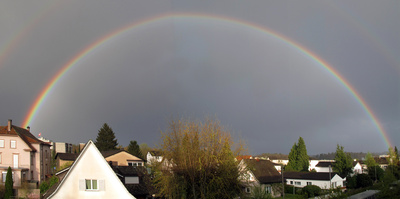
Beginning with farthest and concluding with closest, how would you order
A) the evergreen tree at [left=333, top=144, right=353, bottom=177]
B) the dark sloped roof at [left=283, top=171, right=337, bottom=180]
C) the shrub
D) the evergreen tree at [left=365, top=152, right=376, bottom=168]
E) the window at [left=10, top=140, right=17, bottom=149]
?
the evergreen tree at [left=365, top=152, right=376, bottom=168] < the evergreen tree at [left=333, top=144, right=353, bottom=177] < the dark sloped roof at [left=283, top=171, right=337, bottom=180] < the window at [left=10, top=140, right=17, bottom=149] < the shrub

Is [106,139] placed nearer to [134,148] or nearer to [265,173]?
[134,148]

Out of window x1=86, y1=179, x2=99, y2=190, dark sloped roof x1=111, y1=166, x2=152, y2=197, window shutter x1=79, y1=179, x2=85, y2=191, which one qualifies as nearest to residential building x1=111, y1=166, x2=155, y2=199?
dark sloped roof x1=111, y1=166, x2=152, y2=197

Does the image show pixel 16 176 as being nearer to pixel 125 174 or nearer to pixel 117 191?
pixel 125 174

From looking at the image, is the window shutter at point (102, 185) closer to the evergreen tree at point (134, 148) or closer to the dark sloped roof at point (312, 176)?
the dark sloped roof at point (312, 176)

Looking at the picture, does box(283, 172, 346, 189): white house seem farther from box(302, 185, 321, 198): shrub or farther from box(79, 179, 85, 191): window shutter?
box(79, 179, 85, 191): window shutter

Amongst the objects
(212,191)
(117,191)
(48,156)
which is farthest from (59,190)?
(48,156)

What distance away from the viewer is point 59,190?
3225 centimetres

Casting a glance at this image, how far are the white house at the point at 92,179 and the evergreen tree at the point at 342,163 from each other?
244 feet

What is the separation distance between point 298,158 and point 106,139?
2601 inches

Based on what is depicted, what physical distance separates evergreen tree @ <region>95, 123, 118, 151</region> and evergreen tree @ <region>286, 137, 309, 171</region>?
60693 mm

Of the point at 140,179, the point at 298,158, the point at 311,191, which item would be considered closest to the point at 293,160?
the point at 298,158

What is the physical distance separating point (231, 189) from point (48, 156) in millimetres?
59559

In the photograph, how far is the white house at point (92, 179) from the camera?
32.7 m

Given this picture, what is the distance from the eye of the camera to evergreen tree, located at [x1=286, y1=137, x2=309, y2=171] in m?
112
